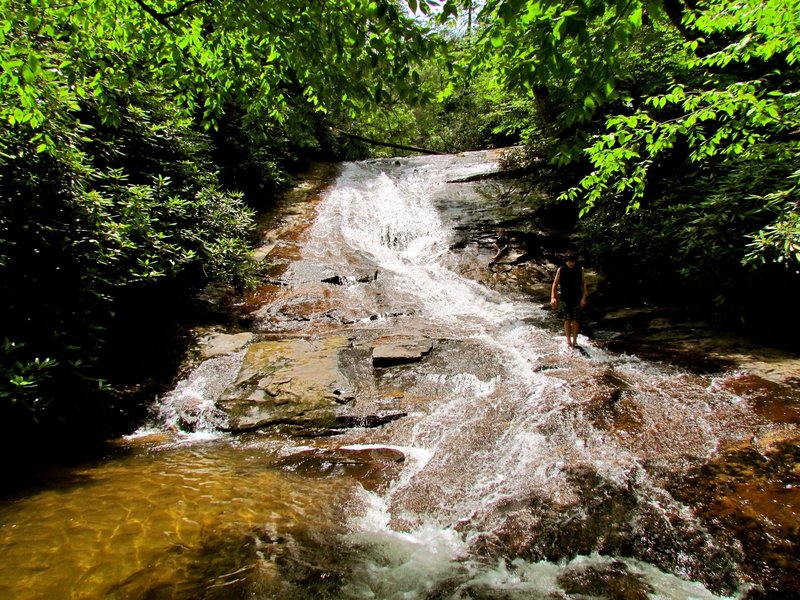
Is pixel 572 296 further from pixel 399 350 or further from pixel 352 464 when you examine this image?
pixel 352 464

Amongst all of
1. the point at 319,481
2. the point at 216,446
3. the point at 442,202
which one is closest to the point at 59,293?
the point at 216,446

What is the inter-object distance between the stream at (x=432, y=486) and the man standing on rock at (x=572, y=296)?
0.40 metres

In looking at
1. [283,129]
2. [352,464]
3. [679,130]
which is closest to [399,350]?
[352,464]

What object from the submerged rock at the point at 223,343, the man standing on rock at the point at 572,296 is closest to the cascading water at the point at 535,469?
the man standing on rock at the point at 572,296

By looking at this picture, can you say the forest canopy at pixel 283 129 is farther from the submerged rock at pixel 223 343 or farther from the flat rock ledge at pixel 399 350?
the flat rock ledge at pixel 399 350

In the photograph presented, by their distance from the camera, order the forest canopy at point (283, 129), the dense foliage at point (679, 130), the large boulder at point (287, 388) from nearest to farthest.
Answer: the dense foliage at point (679, 130) < the forest canopy at point (283, 129) < the large boulder at point (287, 388)

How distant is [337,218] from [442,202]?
415 centimetres

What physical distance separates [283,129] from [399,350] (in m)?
3.99

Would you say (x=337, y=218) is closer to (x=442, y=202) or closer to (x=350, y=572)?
(x=442, y=202)

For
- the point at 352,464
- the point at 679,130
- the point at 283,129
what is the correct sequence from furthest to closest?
the point at 283,129 < the point at 679,130 < the point at 352,464

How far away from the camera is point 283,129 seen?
20.0 feet

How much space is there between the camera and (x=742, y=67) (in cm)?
824

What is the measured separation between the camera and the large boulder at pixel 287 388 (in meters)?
5.15

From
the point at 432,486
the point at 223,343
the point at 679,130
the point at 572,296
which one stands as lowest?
the point at 432,486
